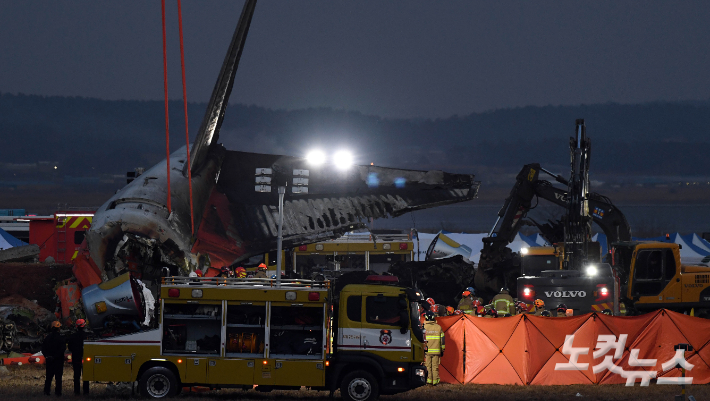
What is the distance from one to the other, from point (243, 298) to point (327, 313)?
5.49ft

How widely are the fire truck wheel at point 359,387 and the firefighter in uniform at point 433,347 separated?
2.65 meters

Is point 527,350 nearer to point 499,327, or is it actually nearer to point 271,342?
point 499,327

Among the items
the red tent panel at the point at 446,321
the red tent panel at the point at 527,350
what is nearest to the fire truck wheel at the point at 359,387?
the red tent panel at the point at 446,321

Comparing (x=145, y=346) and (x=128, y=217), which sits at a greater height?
(x=128, y=217)

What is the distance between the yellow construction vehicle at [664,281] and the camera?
25.5 m

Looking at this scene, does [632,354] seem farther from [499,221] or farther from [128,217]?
[499,221]

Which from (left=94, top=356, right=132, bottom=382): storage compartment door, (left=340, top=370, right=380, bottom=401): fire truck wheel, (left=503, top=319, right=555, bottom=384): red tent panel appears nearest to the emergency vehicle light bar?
(left=340, top=370, right=380, bottom=401): fire truck wheel

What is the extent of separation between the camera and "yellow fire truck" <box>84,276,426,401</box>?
14.4 metres

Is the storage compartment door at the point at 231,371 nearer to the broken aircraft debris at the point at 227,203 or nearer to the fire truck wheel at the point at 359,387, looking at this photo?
the fire truck wheel at the point at 359,387

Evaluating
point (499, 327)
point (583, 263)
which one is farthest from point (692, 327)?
point (583, 263)

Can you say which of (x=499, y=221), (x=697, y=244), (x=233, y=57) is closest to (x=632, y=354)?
(x=233, y=57)

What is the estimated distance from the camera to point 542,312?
814 inches

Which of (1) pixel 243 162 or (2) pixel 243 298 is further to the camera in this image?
(1) pixel 243 162

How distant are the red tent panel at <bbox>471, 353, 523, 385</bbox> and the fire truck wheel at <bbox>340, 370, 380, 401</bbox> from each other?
4.26 m
